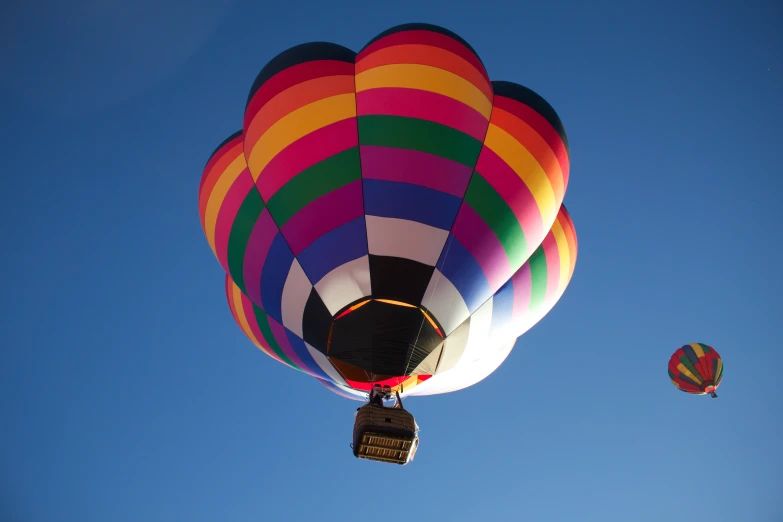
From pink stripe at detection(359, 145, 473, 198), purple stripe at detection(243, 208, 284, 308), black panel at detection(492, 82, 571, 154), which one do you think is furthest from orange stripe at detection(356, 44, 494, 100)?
purple stripe at detection(243, 208, 284, 308)

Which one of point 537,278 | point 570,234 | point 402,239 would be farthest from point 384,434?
point 570,234

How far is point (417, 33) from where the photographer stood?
4.71 metres

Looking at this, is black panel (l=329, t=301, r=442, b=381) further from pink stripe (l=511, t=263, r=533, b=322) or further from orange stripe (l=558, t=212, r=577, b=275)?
orange stripe (l=558, t=212, r=577, b=275)

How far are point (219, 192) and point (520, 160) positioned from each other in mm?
2534

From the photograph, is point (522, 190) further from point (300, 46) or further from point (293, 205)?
point (300, 46)

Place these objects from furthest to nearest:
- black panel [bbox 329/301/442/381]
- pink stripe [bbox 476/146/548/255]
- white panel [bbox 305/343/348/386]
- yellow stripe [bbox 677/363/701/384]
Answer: yellow stripe [bbox 677/363/701/384] < white panel [bbox 305/343/348/386] < pink stripe [bbox 476/146/548/255] < black panel [bbox 329/301/442/381]

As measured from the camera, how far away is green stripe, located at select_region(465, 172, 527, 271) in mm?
4402

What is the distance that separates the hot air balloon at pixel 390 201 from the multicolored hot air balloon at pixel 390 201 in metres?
0.01

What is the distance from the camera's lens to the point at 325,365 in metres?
4.66

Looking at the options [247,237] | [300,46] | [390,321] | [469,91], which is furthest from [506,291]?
[300,46]

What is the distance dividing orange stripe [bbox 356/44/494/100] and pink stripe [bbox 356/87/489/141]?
264 mm

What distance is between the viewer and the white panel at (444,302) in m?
4.23

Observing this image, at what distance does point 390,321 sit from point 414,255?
1.65 feet

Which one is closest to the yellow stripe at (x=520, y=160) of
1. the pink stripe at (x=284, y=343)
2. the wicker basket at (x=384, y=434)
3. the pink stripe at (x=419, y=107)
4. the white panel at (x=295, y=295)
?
the pink stripe at (x=419, y=107)
